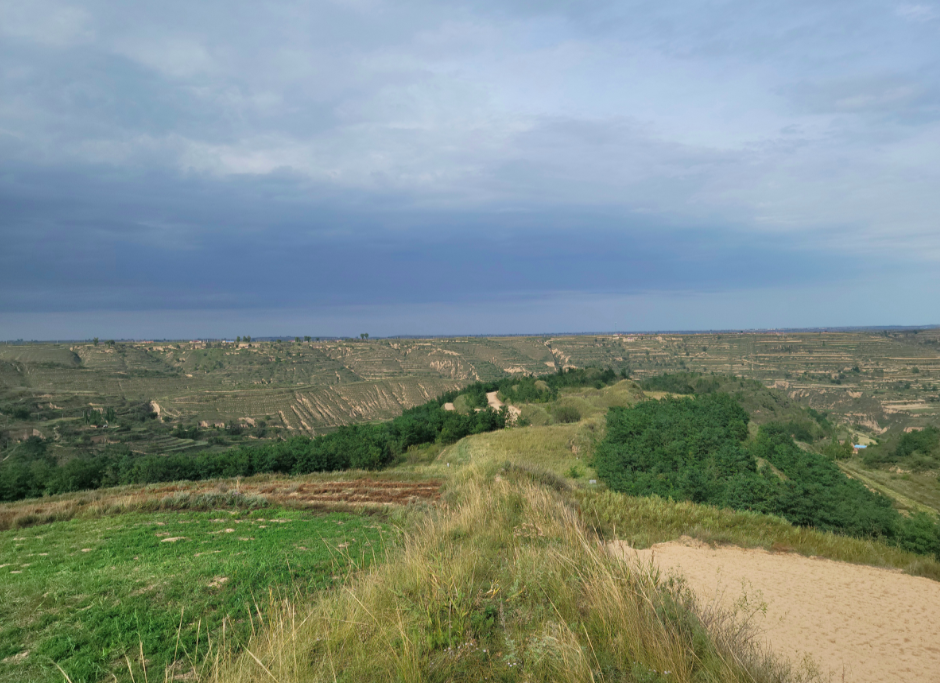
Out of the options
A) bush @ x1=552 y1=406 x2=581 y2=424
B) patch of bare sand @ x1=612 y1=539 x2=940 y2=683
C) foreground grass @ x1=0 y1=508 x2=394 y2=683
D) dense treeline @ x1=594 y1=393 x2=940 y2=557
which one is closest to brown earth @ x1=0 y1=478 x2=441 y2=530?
foreground grass @ x1=0 y1=508 x2=394 y2=683

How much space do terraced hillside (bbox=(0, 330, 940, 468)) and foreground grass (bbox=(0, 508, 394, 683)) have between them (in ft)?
189

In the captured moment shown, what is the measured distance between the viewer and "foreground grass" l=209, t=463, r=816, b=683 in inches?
134

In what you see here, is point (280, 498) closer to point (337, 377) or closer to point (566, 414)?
point (566, 414)

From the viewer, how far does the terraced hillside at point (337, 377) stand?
226 ft

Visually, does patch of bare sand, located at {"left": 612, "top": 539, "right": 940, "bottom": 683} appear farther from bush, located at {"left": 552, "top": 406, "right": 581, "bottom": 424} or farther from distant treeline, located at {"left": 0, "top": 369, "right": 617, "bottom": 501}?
bush, located at {"left": 552, "top": 406, "right": 581, "bottom": 424}

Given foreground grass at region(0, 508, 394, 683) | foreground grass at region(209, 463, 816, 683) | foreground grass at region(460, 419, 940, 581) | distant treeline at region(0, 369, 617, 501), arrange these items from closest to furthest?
foreground grass at region(209, 463, 816, 683) → foreground grass at region(0, 508, 394, 683) → foreground grass at region(460, 419, 940, 581) → distant treeline at region(0, 369, 617, 501)

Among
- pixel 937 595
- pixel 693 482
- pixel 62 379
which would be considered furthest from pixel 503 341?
pixel 937 595

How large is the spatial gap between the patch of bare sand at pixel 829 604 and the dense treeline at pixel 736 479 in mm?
9104

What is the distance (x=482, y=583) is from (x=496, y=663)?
1.35 meters

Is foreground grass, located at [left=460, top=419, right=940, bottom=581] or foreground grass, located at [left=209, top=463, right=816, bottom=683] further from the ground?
foreground grass, located at [left=209, top=463, right=816, bottom=683]

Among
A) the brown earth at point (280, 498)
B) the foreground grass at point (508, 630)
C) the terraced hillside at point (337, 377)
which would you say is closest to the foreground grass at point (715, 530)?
the foreground grass at point (508, 630)

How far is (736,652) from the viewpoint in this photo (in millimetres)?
3584

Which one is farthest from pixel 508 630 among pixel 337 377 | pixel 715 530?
pixel 337 377

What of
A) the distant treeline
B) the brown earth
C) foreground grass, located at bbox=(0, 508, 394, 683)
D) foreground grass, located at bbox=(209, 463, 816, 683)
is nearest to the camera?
foreground grass, located at bbox=(209, 463, 816, 683)
